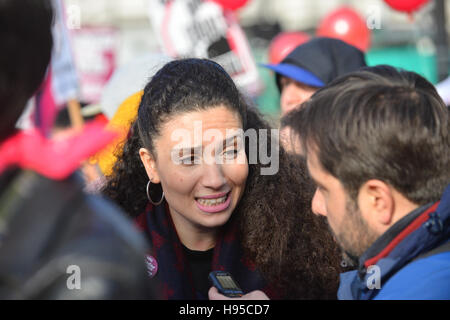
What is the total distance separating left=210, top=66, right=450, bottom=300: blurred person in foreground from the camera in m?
1.67

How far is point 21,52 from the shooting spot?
991mm

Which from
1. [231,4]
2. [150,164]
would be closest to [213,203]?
[150,164]

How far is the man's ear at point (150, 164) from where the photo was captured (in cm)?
264

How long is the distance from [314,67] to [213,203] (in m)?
1.68

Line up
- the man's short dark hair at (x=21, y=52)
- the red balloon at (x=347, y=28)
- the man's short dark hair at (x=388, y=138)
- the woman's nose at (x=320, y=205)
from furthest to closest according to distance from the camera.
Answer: the red balloon at (x=347, y=28) → the woman's nose at (x=320, y=205) → the man's short dark hair at (x=388, y=138) → the man's short dark hair at (x=21, y=52)

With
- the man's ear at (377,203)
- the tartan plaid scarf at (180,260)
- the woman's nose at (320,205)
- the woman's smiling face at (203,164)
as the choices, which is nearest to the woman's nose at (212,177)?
the woman's smiling face at (203,164)

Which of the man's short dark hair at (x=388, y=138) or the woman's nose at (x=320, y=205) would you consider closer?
the man's short dark hair at (x=388, y=138)

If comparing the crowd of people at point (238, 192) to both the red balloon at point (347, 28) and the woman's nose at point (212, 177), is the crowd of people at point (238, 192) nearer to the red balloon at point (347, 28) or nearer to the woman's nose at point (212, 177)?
the woman's nose at point (212, 177)

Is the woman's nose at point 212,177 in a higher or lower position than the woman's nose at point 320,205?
lower

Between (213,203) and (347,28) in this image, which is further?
(347,28)

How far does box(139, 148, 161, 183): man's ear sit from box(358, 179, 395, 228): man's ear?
3.62 feet

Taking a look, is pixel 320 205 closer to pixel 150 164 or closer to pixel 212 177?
pixel 212 177

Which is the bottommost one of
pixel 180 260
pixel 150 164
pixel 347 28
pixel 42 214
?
pixel 347 28

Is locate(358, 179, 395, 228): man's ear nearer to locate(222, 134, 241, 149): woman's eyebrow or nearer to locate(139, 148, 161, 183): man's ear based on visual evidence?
locate(222, 134, 241, 149): woman's eyebrow
